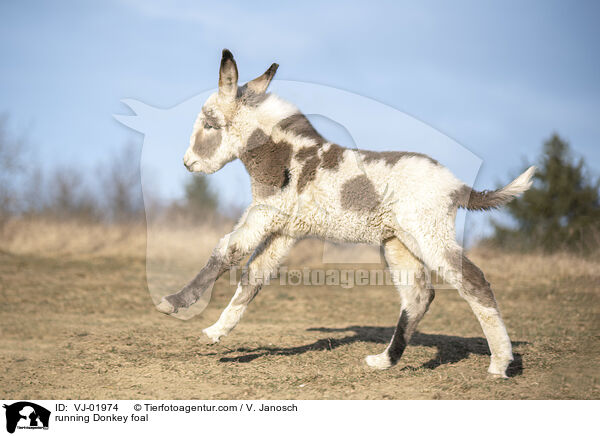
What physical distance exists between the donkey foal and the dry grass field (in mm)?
628

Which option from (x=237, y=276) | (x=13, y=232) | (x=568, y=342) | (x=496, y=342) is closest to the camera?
(x=496, y=342)

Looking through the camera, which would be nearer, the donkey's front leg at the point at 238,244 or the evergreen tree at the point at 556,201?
the donkey's front leg at the point at 238,244

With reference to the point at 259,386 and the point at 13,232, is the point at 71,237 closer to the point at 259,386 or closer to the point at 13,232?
the point at 13,232

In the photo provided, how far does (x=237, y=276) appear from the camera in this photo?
1490cm

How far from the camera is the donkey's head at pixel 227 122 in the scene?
597 centimetres

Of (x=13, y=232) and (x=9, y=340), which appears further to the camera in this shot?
(x=13, y=232)

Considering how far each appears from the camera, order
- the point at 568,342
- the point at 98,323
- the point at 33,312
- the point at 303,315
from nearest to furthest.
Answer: the point at 568,342 → the point at 98,323 → the point at 33,312 → the point at 303,315

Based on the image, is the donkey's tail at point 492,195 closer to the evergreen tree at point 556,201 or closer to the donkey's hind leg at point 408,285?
the donkey's hind leg at point 408,285

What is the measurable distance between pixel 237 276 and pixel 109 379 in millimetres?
9006

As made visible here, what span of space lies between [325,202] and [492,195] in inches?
72.7

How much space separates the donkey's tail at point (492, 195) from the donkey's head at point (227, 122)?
237 cm

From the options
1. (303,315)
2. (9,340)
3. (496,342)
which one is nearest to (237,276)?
(303,315)

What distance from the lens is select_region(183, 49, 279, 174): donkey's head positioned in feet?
19.6
